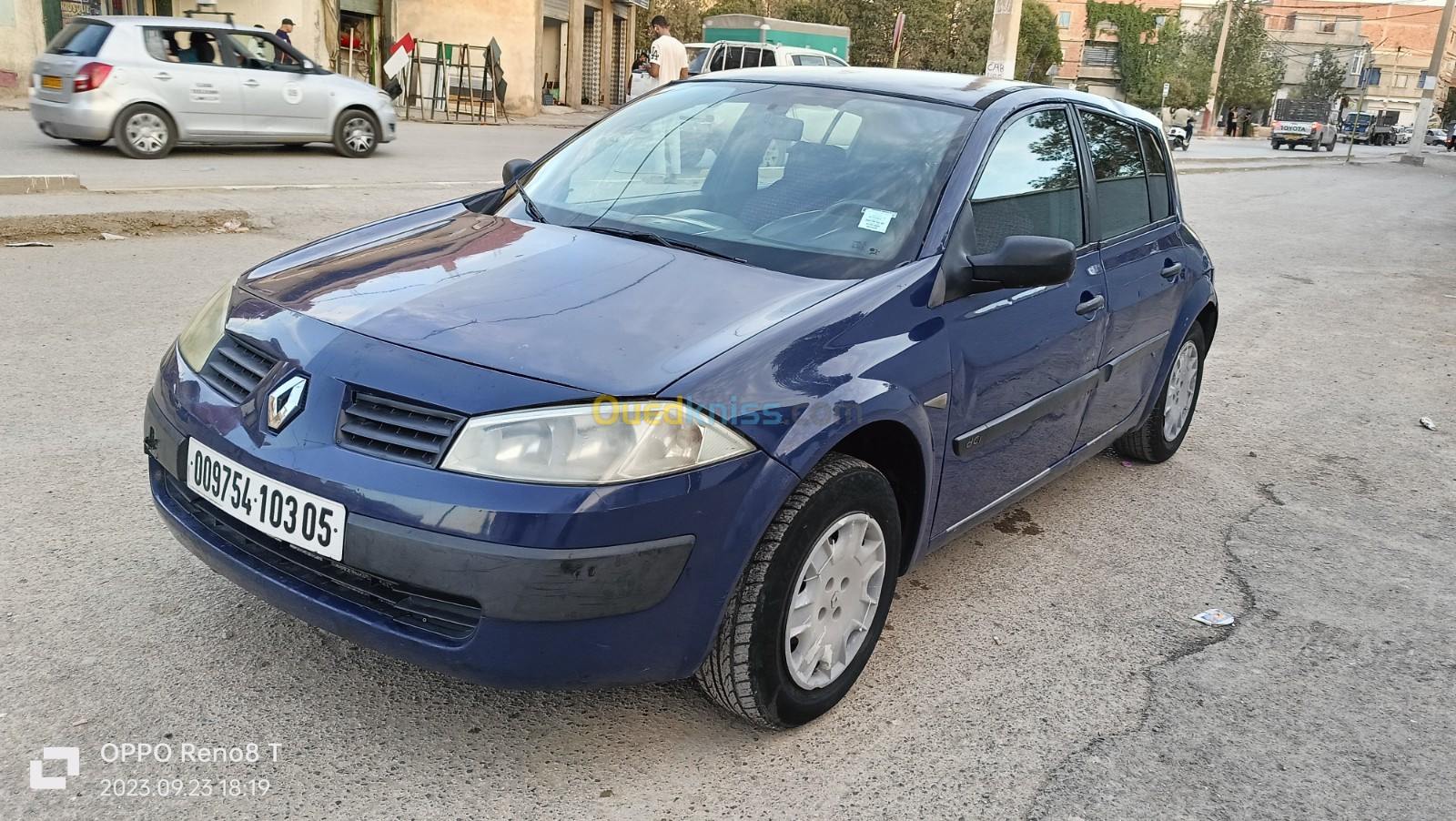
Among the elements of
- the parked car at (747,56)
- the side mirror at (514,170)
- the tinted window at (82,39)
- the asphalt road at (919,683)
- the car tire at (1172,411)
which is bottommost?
the asphalt road at (919,683)

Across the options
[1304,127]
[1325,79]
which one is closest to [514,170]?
[1304,127]

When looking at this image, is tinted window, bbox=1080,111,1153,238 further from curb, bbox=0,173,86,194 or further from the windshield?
curb, bbox=0,173,86,194

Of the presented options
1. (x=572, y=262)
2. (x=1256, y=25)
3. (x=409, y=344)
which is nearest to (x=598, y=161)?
(x=572, y=262)

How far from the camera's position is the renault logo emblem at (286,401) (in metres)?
2.41

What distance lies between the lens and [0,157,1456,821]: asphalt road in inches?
99.0

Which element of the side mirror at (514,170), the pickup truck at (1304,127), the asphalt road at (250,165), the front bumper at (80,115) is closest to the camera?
the side mirror at (514,170)

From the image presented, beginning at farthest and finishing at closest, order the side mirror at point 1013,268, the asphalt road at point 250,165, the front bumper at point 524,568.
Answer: the asphalt road at point 250,165 < the side mirror at point 1013,268 < the front bumper at point 524,568

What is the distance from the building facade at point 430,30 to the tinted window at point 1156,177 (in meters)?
15.9

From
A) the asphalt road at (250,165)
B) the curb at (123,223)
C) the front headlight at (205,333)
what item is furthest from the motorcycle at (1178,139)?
the front headlight at (205,333)

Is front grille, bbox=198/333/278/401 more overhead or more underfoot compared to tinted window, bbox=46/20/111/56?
more underfoot

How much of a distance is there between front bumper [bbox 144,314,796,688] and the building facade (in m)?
17.0

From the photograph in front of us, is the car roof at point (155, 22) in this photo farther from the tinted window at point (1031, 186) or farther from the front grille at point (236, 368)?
the tinted window at point (1031, 186)

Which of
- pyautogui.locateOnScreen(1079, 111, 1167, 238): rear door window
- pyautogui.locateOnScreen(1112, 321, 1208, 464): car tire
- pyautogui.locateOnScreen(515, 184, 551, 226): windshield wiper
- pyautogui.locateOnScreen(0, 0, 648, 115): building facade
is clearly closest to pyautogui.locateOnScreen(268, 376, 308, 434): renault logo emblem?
pyautogui.locateOnScreen(515, 184, 551, 226): windshield wiper

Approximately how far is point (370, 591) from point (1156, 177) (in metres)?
3.64
